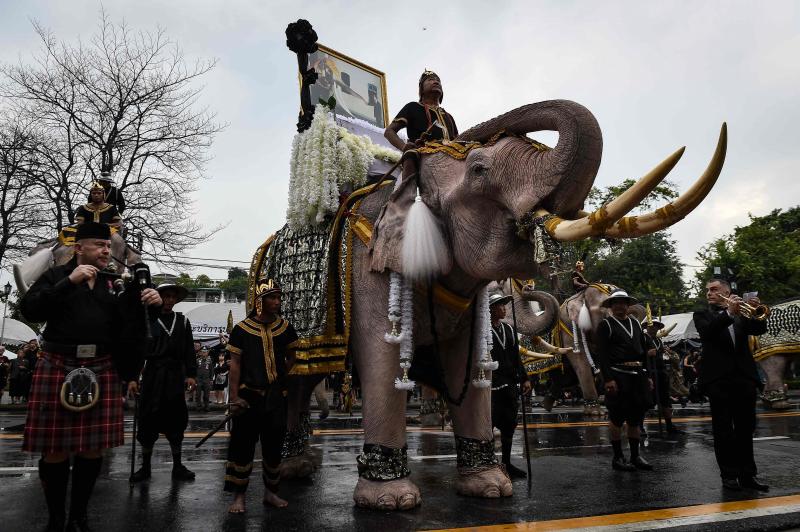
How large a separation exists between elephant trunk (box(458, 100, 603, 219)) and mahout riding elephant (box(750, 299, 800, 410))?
37.9 feet

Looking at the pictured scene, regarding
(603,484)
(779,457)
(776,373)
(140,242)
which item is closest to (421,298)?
(603,484)

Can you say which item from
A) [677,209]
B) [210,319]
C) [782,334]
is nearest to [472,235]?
[677,209]

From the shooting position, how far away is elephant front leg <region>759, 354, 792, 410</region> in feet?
44.0

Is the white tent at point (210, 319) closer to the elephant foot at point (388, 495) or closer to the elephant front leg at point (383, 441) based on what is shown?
the elephant front leg at point (383, 441)

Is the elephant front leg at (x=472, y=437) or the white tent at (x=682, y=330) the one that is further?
the white tent at (x=682, y=330)

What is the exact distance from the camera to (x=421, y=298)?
4660mm

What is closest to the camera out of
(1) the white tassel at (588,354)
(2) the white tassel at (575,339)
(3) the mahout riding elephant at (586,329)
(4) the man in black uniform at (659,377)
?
(4) the man in black uniform at (659,377)

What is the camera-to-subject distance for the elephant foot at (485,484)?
4.55 m

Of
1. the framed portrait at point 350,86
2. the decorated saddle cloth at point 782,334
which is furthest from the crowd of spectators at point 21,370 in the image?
the decorated saddle cloth at point 782,334

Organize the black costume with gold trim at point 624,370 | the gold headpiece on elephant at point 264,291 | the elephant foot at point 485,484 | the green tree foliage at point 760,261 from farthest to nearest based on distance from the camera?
1. the green tree foliage at point 760,261
2. the black costume with gold trim at point 624,370
3. the gold headpiece on elephant at point 264,291
4. the elephant foot at point 485,484

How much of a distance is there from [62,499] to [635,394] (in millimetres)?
4920

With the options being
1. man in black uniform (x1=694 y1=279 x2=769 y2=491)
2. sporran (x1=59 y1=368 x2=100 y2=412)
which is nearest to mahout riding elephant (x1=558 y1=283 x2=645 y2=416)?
man in black uniform (x1=694 y1=279 x2=769 y2=491)

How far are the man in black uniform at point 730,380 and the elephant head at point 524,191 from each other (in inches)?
79.9

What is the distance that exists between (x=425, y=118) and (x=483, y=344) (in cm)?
205
